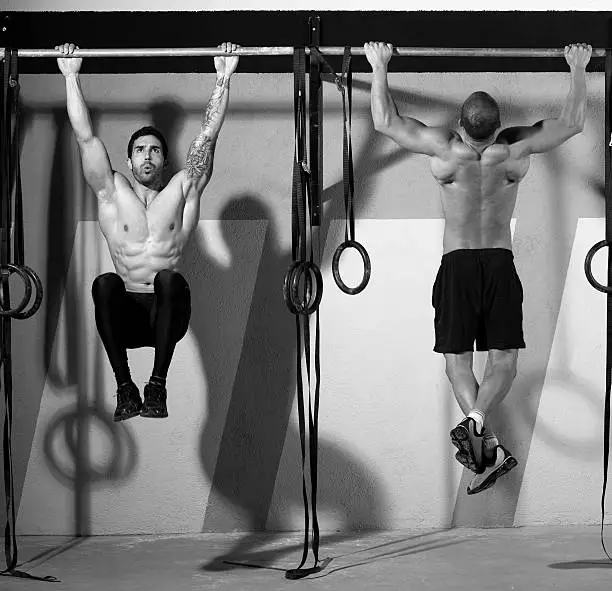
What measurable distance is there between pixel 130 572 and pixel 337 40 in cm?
293

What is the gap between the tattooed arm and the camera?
553 centimetres

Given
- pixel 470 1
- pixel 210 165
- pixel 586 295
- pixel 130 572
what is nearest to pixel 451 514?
pixel 586 295

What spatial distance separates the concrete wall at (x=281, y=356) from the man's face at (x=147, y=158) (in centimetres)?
79

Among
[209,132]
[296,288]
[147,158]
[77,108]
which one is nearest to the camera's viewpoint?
[296,288]

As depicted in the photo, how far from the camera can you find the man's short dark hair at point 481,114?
5328 mm

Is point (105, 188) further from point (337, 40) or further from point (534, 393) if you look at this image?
point (534, 393)

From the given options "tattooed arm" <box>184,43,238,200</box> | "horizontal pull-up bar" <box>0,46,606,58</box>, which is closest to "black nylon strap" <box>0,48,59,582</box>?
"horizontal pull-up bar" <box>0,46,606,58</box>

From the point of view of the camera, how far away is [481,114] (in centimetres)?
533

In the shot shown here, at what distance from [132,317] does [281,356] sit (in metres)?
1.26

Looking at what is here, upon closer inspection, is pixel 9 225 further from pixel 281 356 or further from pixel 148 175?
pixel 281 356

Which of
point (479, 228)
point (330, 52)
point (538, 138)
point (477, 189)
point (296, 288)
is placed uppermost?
point (330, 52)

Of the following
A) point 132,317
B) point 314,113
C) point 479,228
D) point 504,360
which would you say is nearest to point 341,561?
point 504,360

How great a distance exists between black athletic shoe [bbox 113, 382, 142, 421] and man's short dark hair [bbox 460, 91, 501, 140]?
77.6 inches

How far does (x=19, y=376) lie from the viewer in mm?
6641
